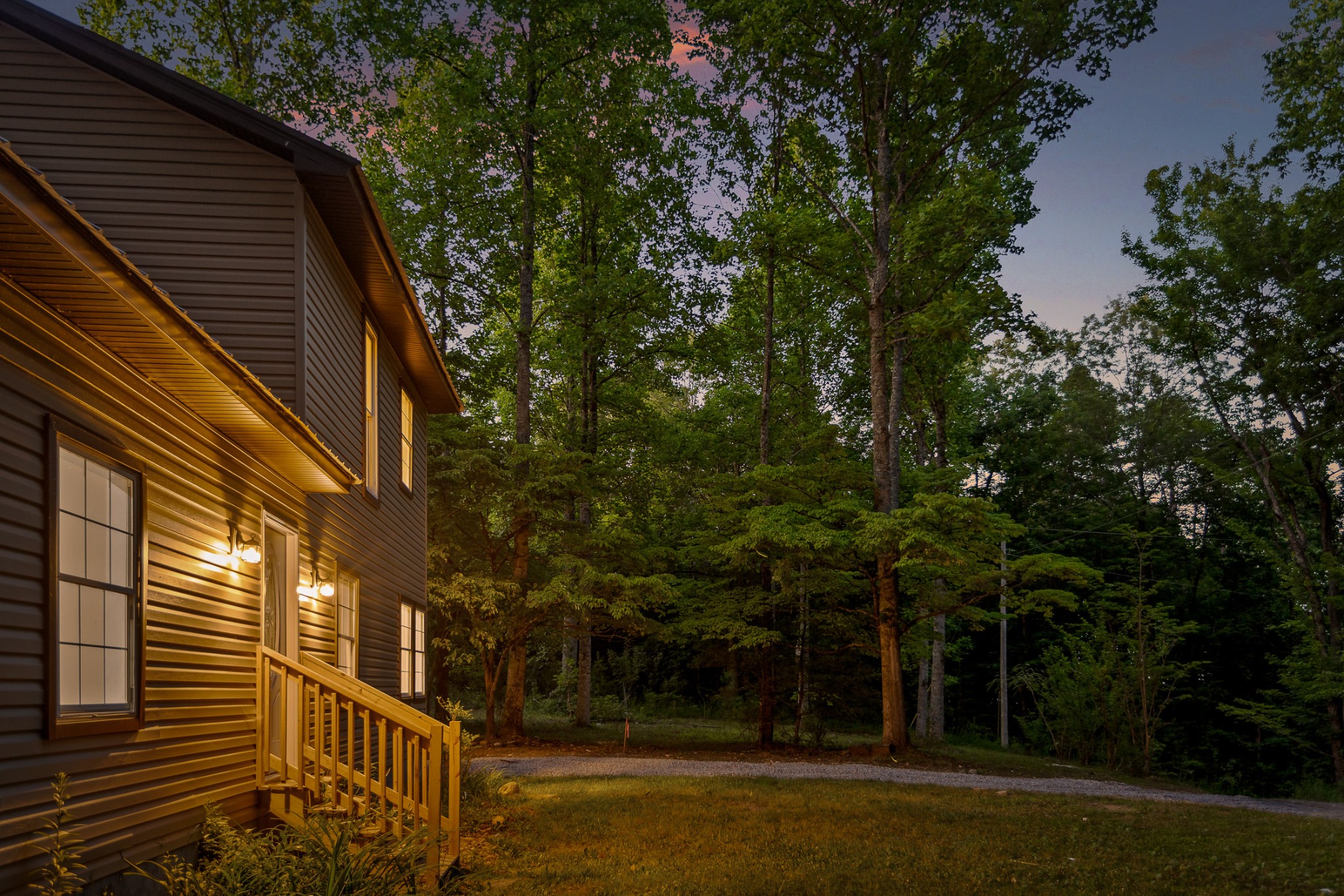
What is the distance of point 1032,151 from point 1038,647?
63.5ft

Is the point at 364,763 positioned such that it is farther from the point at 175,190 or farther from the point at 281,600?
the point at 175,190

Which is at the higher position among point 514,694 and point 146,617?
point 146,617

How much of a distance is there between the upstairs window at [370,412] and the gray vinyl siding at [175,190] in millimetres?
3047

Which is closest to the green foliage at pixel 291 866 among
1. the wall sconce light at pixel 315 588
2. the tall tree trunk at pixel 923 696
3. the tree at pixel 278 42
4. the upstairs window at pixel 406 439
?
the wall sconce light at pixel 315 588

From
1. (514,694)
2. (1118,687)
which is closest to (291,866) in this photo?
(514,694)

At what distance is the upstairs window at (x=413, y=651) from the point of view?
13.1 metres

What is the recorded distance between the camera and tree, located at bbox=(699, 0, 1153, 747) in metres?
17.5

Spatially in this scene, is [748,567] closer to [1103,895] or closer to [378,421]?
[378,421]

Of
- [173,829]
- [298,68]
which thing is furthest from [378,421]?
[298,68]

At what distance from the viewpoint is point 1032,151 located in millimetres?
20625

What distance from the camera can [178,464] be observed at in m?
5.56

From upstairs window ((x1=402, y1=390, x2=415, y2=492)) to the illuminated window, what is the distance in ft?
28.3

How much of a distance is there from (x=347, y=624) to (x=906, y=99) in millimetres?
15675

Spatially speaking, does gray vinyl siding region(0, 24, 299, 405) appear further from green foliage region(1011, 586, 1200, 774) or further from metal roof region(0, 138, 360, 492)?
green foliage region(1011, 586, 1200, 774)
